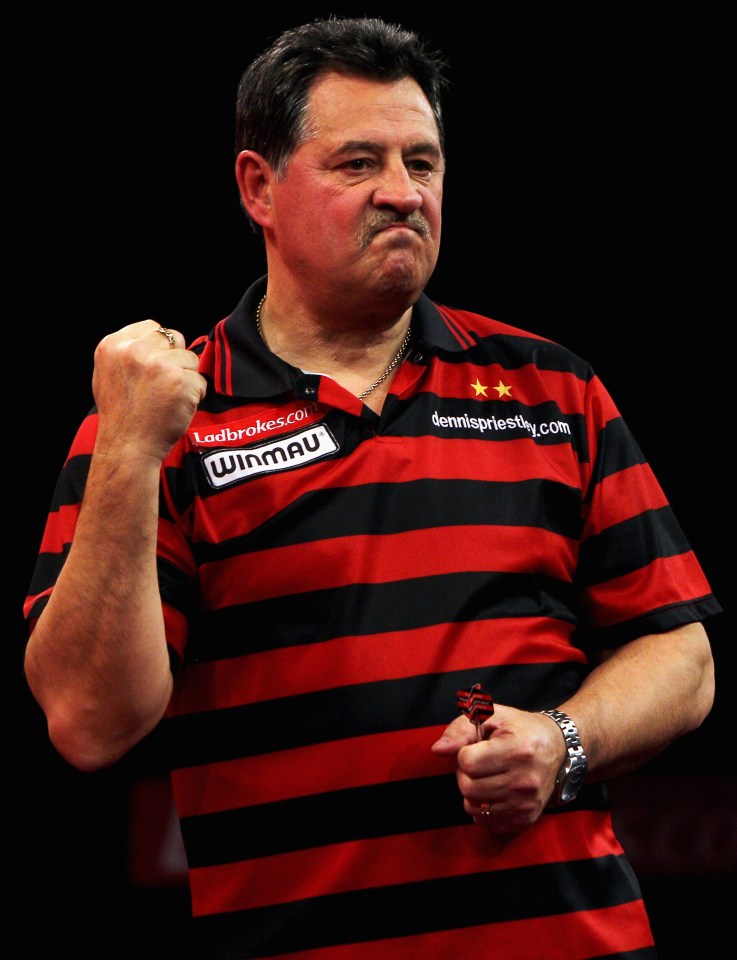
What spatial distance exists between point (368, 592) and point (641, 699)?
0.41m

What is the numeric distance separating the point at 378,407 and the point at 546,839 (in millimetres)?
650

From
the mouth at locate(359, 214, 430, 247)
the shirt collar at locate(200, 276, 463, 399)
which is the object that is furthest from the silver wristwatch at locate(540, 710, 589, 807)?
the mouth at locate(359, 214, 430, 247)

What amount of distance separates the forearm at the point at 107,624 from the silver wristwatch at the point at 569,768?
1.71ft

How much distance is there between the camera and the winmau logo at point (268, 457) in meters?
1.76

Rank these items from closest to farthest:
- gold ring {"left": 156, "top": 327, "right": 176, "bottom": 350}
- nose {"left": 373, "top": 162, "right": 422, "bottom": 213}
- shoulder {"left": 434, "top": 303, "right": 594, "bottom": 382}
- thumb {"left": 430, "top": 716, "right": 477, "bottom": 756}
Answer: thumb {"left": 430, "top": 716, "right": 477, "bottom": 756} < gold ring {"left": 156, "top": 327, "right": 176, "bottom": 350} < nose {"left": 373, "top": 162, "right": 422, "bottom": 213} < shoulder {"left": 434, "top": 303, "right": 594, "bottom": 382}

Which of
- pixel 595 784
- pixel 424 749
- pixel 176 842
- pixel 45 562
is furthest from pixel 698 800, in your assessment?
pixel 45 562

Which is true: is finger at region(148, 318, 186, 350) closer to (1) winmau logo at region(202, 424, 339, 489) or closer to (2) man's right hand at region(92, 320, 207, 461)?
(2) man's right hand at region(92, 320, 207, 461)

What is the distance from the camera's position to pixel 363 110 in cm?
187

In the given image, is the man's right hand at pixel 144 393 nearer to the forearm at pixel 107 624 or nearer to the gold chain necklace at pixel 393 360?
the forearm at pixel 107 624

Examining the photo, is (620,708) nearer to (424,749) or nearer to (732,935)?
(424,749)

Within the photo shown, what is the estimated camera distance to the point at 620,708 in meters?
1.72

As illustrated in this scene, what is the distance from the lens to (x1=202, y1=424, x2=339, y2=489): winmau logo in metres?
1.76

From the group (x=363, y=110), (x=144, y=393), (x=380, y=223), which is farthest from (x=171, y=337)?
(x=363, y=110)

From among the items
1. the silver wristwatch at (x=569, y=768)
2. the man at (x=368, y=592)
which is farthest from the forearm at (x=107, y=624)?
the silver wristwatch at (x=569, y=768)
